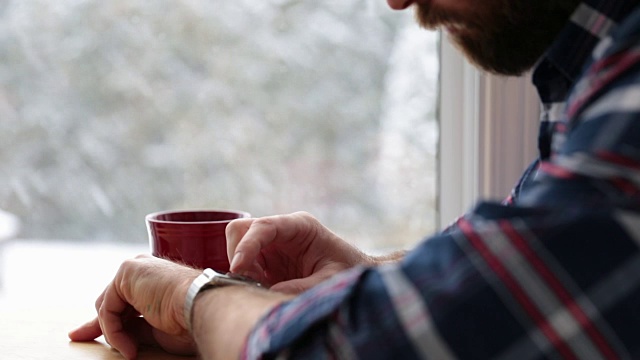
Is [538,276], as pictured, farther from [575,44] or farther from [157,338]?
[157,338]

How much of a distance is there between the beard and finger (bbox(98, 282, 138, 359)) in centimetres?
43

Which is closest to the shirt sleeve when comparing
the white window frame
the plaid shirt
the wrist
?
the plaid shirt

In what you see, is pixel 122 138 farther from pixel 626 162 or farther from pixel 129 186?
pixel 626 162

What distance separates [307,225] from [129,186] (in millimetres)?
732

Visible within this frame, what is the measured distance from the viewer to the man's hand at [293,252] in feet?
3.28

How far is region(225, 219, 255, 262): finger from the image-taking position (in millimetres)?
991

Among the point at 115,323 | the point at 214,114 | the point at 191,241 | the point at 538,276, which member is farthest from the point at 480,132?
the point at 538,276

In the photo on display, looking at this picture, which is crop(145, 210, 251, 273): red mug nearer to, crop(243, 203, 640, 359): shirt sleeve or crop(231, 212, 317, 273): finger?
crop(231, 212, 317, 273): finger

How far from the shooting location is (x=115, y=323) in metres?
0.95

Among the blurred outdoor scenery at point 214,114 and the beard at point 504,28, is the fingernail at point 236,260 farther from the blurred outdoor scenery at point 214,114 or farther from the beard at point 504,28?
the blurred outdoor scenery at point 214,114

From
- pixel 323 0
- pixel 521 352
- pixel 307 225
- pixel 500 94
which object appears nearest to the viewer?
pixel 521 352

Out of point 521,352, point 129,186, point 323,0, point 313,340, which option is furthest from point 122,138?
point 521,352

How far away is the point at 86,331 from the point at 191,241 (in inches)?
5.8

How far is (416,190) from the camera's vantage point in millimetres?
1730
